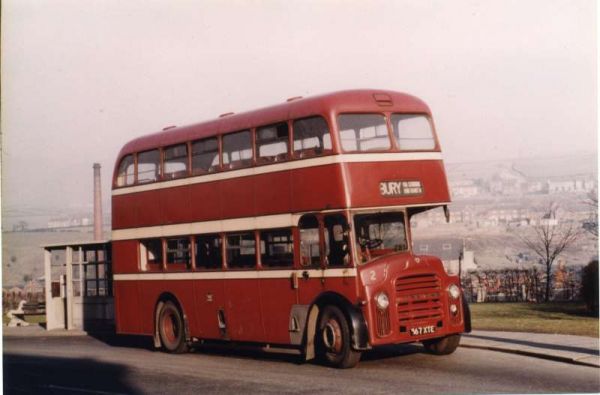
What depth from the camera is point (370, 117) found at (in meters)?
15.3

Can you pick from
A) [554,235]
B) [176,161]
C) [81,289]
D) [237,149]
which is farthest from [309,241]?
[554,235]

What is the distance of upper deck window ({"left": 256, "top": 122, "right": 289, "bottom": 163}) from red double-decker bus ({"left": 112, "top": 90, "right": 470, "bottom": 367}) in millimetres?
23

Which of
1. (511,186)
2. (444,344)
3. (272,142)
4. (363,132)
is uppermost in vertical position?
(511,186)

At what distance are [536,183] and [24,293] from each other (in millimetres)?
24482

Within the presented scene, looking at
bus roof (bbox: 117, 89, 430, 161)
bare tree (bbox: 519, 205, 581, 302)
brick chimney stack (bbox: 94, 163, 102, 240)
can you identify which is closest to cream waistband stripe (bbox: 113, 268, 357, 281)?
bus roof (bbox: 117, 89, 430, 161)

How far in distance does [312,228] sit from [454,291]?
2.46 m

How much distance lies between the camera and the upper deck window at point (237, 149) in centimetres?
1686

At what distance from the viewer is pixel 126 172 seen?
2047 centimetres

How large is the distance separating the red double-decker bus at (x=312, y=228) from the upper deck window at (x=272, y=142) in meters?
0.02

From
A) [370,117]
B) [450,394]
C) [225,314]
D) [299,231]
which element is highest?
[370,117]

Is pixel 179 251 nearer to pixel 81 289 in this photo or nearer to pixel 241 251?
pixel 241 251

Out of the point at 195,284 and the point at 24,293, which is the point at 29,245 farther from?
the point at 195,284

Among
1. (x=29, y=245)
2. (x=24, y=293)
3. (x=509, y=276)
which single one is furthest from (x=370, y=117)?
(x=24, y=293)

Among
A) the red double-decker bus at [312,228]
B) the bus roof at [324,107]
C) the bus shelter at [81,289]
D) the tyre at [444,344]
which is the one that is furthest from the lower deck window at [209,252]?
the bus shelter at [81,289]
